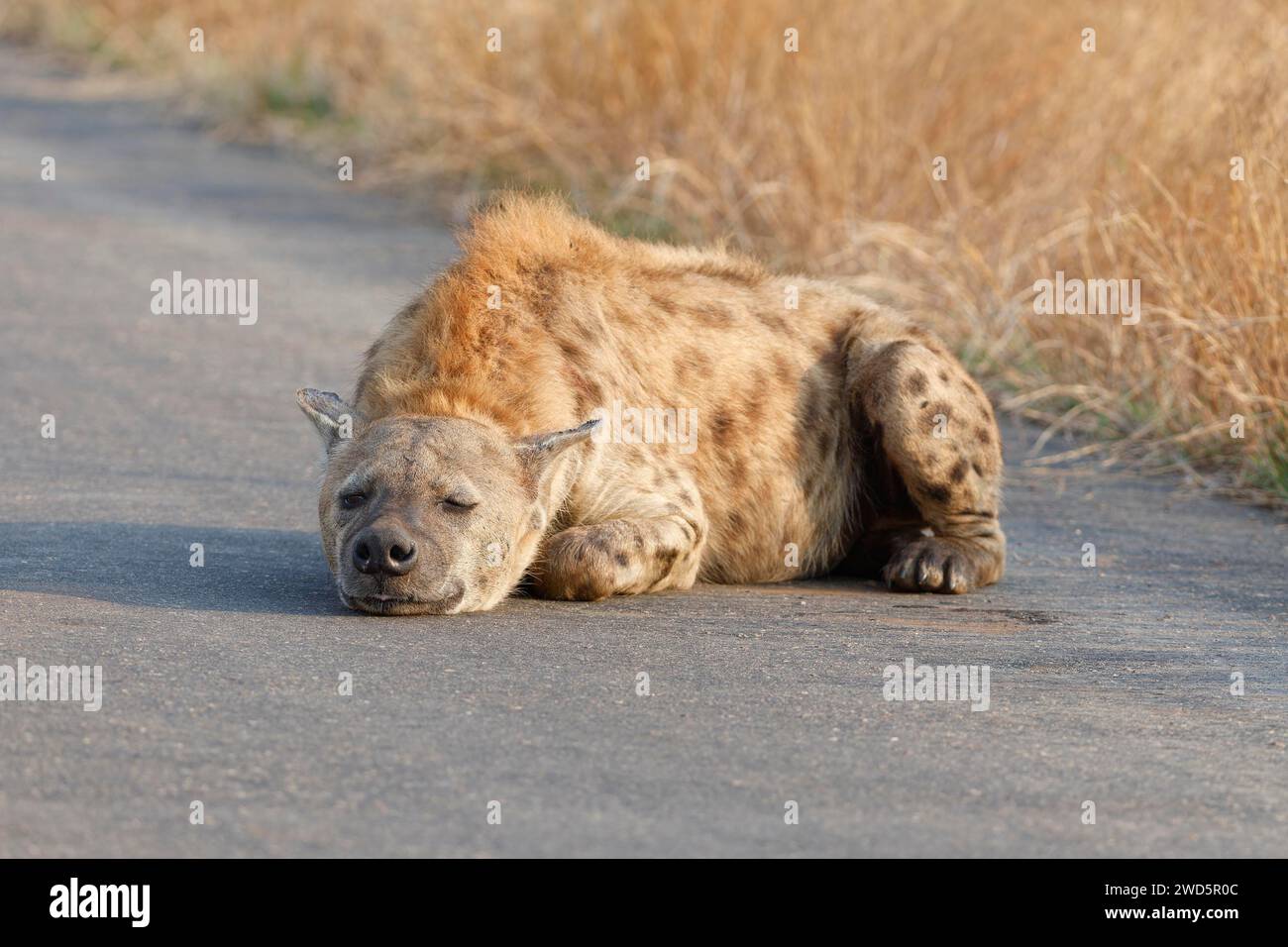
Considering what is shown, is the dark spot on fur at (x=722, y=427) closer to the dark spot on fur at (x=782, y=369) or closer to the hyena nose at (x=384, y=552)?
the dark spot on fur at (x=782, y=369)

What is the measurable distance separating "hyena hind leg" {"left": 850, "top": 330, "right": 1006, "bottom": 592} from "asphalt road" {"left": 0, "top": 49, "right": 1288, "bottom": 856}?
9.1 inches

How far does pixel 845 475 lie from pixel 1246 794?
2582mm

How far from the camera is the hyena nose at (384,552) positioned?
5094 mm

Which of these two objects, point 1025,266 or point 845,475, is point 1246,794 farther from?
point 1025,266

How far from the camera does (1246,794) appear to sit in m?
4.17

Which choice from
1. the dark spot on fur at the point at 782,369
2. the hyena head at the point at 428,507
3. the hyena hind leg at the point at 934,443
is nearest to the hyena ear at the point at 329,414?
the hyena head at the point at 428,507

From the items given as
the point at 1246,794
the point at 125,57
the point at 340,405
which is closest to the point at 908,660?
the point at 1246,794

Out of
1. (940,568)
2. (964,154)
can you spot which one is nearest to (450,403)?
(940,568)

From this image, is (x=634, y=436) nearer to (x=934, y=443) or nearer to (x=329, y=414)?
(x=329, y=414)

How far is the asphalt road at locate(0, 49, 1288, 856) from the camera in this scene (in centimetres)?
383

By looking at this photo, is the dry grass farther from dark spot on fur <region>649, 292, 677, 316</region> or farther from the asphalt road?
dark spot on fur <region>649, 292, 677, 316</region>

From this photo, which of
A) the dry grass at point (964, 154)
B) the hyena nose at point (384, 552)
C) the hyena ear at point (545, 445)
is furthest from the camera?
the dry grass at point (964, 154)

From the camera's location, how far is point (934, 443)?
6457 mm

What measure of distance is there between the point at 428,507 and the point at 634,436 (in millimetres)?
951
